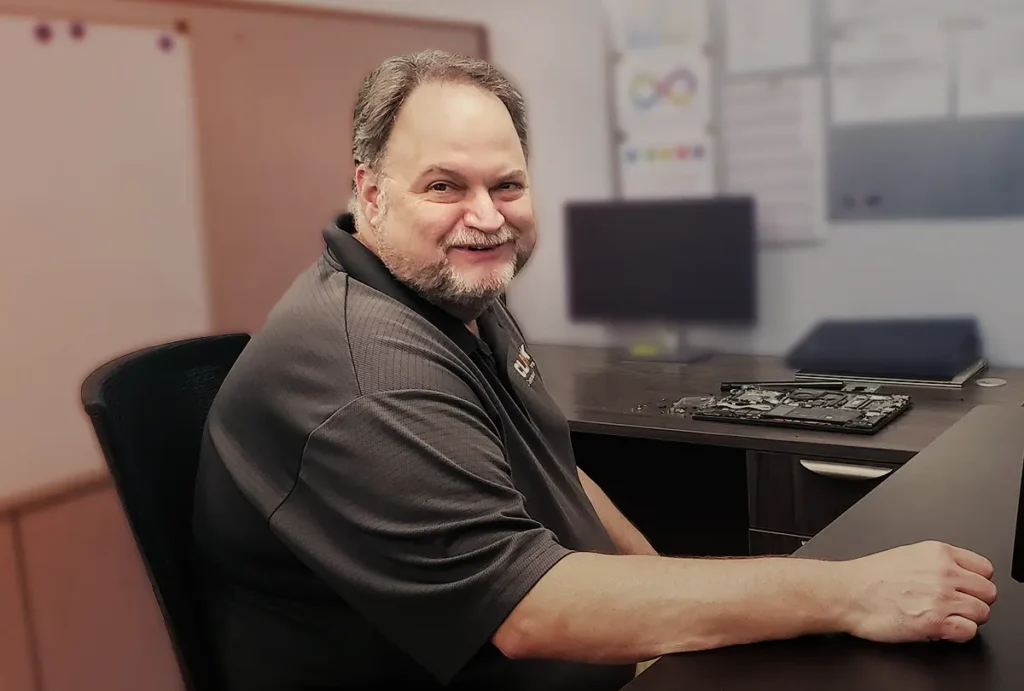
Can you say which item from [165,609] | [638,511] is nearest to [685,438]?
[638,511]

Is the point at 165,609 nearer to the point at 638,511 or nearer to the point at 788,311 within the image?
the point at 638,511

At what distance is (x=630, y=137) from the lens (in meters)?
2.64

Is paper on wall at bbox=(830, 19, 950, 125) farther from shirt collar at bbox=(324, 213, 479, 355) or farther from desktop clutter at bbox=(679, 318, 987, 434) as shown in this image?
shirt collar at bbox=(324, 213, 479, 355)

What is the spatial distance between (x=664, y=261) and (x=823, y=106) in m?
0.50

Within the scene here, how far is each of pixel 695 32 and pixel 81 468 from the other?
168 centimetres

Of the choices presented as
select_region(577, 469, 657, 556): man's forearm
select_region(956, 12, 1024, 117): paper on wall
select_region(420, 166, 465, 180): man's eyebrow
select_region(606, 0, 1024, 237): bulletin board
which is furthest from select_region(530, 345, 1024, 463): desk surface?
select_region(420, 166, 465, 180): man's eyebrow

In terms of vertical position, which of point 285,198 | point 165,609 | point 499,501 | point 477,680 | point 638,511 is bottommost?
point 638,511

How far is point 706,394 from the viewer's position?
2143mm

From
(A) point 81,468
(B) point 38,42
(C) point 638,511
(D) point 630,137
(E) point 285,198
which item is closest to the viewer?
(B) point 38,42

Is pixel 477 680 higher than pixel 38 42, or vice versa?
pixel 38 42

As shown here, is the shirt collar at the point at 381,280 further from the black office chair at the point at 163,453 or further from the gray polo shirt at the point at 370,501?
the black office chair at the point at 163,453

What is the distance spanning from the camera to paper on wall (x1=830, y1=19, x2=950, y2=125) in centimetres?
221

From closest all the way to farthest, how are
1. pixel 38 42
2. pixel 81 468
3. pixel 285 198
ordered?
1. pixel 38 42
2. pixel 81 468
3. pixel 285 198

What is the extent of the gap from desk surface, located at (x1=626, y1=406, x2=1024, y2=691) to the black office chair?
22.4 inches
